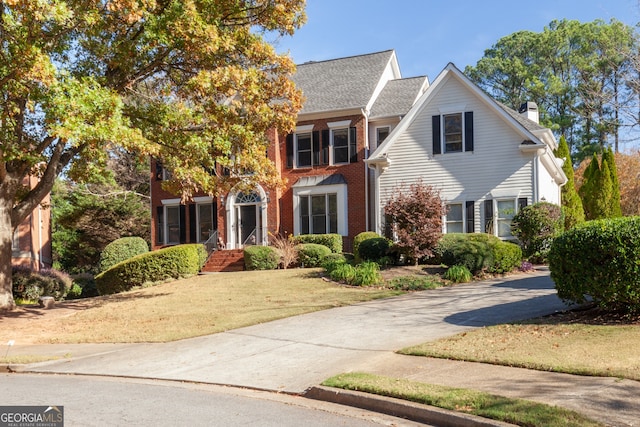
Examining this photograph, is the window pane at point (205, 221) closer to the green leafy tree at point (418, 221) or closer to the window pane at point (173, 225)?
the window pane at point (173, 225)

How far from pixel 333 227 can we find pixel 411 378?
67.2 feet

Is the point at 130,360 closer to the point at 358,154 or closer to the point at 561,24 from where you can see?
the point at 358,154

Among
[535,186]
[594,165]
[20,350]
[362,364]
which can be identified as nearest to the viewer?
[362,364]

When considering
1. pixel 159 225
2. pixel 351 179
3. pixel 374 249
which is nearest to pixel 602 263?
pixel 374 249

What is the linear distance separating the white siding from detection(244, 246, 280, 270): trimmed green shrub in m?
5.12

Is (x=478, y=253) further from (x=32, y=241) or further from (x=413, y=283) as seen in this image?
(x=32, y=241)

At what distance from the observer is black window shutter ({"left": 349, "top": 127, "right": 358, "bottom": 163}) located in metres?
28.5

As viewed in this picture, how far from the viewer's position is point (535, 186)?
23.9 metres

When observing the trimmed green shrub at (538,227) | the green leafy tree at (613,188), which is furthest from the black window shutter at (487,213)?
the green leafy tree at (613,188)

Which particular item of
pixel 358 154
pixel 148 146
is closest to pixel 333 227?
pixel 358 154

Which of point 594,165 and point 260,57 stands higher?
point 260,57

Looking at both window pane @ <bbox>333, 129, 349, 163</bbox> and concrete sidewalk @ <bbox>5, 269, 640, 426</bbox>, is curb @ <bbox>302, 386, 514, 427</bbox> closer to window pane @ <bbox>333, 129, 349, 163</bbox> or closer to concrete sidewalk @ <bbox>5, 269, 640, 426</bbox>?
concrete sidewalk @ <bbox>5, 269, 640, 426</bbox>

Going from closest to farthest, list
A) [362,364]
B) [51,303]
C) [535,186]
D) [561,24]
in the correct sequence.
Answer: [362,364], [51,303], [535,186], [561,24]

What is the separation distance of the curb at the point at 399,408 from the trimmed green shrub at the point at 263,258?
17078 mm
